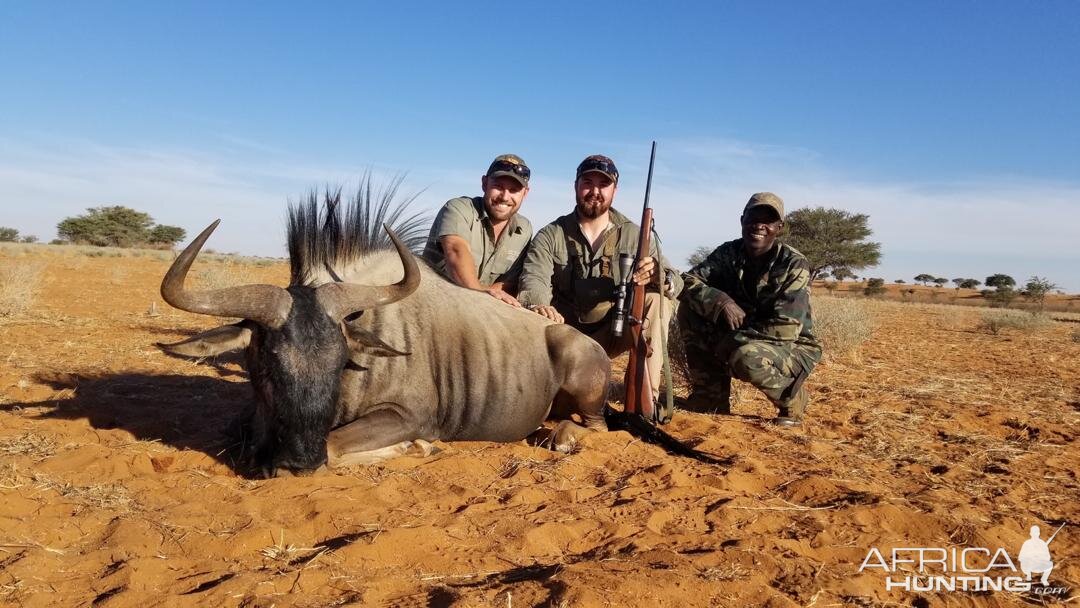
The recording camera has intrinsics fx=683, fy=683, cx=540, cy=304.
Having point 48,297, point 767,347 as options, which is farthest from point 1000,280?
point 48,297

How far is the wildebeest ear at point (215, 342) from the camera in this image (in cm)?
358

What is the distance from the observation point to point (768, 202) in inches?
228

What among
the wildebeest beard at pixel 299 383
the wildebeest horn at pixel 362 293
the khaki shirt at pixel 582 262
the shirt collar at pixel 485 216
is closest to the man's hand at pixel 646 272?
the khaki shirt at pixel 582 262

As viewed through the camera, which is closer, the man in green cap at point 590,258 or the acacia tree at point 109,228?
the man in green cap at point 590,258

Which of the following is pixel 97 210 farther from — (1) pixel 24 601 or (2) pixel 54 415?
(1) pixel 24 601

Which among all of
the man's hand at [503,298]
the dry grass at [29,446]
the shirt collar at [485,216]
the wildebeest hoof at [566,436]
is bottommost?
the dry grass at [29,446]

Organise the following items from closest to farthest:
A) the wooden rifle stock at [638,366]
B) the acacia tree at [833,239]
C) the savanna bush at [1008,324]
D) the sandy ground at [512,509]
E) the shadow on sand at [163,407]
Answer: the sandy ground at [512,509] < the shadow on sand at [163,407] < the wooden rifle stock at [638,366] < the savanna bush at [1008,324] < the acacia tree at [833,239]

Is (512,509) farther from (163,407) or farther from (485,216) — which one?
(485,216)

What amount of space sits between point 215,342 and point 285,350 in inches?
18.8

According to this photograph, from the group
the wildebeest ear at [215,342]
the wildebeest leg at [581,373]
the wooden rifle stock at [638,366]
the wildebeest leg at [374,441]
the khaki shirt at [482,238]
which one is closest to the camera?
the wildebeest ear at [215,342]

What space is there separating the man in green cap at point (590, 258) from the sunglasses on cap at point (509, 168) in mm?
464

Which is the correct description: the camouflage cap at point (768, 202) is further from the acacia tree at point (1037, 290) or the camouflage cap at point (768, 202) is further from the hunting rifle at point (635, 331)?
the acacia tree at point (1037, 290)

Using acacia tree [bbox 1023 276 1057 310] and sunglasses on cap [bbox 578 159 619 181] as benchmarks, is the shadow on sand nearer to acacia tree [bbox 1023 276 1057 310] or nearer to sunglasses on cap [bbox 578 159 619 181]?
sunglasses on cap [bbox 578 159 619 181]

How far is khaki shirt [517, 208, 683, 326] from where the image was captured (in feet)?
18.8
